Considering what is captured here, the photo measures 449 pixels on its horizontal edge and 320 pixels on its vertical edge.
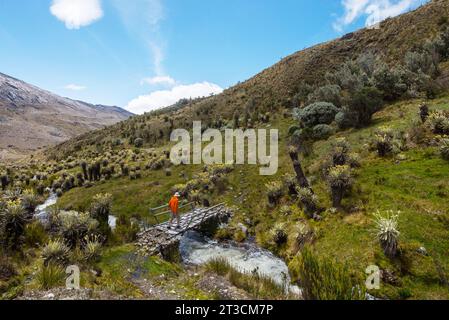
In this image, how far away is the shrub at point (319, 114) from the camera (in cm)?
3075

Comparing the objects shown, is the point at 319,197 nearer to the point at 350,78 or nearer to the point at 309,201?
the point at 309,201

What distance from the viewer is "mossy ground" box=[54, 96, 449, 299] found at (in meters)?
10.4

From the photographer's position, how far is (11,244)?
11.8 metres

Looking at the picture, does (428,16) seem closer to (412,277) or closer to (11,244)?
(412,277)

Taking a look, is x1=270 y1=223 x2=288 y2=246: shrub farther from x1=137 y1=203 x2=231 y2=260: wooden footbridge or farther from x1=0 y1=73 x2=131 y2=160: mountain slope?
x1=0 y1=73 x2=131 y2=160: mountain slope

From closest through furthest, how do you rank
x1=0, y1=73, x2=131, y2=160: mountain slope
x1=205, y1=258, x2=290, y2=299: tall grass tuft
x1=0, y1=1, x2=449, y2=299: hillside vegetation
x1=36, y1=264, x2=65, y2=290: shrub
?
x1=36, y1=264, x2=65, y2=290: shrub < x1=205, y1=258, x2=290, y2=299: tall grass tuft < x1=0, y1=1, x2=449, y2=299: hillside vegetation < x1=0, y1=73, x2=131, y2=160: mountain slope

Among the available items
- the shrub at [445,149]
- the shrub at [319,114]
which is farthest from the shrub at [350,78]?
the shrub at [445,149]

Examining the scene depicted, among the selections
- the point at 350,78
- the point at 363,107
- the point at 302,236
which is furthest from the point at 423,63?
the point at 302,236

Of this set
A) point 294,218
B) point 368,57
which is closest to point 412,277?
point 294,218

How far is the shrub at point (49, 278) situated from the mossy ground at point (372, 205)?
1915 millimetres

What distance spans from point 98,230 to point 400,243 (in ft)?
43.3

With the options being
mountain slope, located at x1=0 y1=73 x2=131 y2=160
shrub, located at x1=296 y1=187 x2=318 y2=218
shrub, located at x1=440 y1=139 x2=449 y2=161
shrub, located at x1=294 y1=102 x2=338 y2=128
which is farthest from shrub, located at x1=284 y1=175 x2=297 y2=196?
mountain slope, located at x1=0 y1=73 x2=131 y2=160

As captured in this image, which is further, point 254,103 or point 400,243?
point 254,103

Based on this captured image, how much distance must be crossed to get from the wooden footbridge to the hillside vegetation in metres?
0.74
